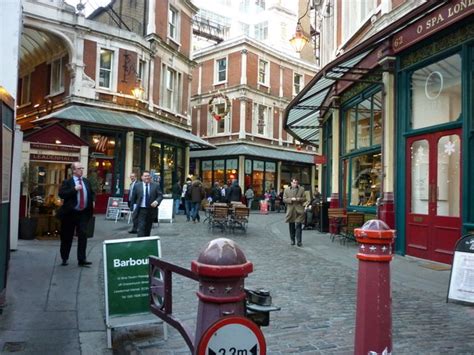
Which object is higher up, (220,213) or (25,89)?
(25,89)

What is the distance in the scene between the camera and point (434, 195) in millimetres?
9398

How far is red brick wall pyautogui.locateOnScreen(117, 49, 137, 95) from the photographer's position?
21391 mm

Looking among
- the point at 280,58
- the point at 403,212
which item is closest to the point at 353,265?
the point at 403,212

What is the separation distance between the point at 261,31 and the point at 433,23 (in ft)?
168

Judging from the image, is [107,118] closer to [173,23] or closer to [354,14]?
[173,23]

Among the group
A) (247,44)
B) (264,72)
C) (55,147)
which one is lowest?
(55,147)

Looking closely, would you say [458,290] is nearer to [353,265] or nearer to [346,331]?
[346,331]

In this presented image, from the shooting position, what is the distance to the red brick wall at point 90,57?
20484 mm

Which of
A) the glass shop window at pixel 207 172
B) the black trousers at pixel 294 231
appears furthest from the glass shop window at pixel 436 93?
the glass shop window at pixel 207 172

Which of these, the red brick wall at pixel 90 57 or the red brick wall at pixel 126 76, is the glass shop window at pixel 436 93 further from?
the red brick wall at pixel 90 57

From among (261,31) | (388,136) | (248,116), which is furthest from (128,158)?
(261,31)

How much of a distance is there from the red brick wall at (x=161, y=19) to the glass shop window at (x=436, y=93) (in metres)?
16.3

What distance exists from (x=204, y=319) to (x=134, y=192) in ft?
24.8

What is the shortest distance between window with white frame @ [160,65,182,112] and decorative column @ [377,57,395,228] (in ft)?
52.0
